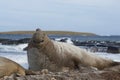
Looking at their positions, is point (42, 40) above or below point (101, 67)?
above

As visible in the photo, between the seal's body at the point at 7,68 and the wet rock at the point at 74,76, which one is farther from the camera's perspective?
the seal's body at the point at 7,68

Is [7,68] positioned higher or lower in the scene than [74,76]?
higher

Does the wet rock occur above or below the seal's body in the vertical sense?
below

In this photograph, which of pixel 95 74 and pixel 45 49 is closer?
pixel 95 74

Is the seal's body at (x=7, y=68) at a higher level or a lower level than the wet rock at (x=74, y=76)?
higher

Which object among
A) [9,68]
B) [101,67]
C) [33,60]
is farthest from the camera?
[101,67]

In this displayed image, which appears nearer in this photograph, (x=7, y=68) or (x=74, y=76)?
(x=74, y=76)

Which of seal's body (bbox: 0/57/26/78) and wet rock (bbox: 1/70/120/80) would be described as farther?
seal's body (bbox: 0/57/26/78)

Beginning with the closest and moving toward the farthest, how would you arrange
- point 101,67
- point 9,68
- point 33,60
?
point 9,68, point 33,60, point 101,67

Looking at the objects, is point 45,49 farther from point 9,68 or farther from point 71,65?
point 9,68

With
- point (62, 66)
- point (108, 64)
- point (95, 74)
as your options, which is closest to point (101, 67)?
point (108, 64)

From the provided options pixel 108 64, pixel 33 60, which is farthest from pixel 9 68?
pixel 108 64

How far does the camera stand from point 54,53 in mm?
12945

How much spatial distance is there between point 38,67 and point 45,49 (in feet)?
1.84
